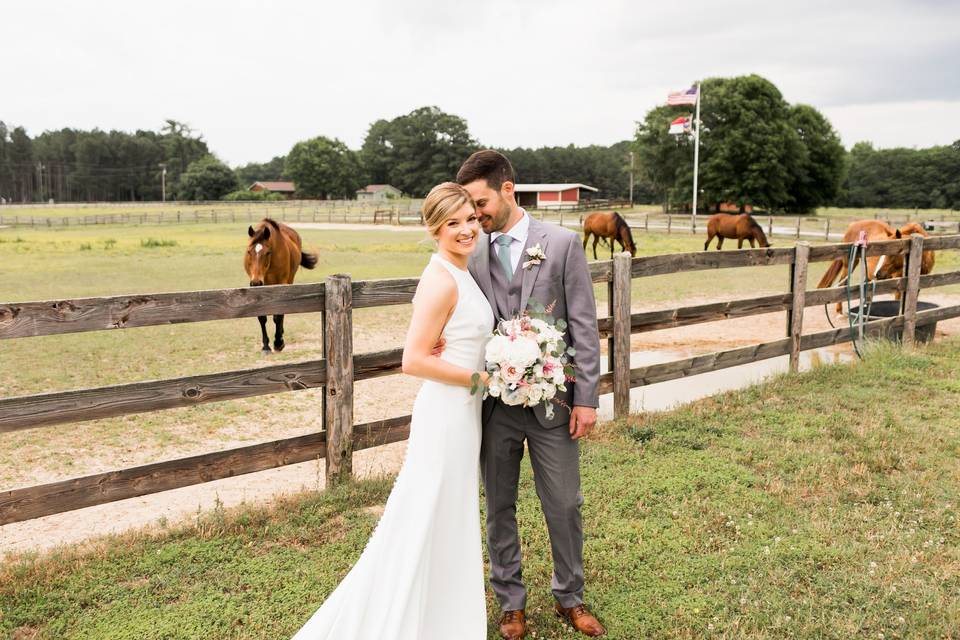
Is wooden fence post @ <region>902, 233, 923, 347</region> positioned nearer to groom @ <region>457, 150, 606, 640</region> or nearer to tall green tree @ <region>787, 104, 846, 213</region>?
groom @ <region>457, 150, 606, 640</region>

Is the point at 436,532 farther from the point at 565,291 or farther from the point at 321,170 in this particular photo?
the point at 321,170

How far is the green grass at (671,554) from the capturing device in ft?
10.3

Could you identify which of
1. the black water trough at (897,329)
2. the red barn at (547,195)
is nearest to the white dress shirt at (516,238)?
the black water trough at (897,329)

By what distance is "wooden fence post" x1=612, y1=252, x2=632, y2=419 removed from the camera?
584 cm

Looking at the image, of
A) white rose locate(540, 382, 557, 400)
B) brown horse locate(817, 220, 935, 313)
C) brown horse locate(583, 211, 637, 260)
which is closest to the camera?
white rose locate(540, 382, 557, 400)

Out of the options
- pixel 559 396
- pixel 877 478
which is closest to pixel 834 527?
pixel 877 478

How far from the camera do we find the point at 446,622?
9.30 feet

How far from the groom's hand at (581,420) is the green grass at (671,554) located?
2.95 ft

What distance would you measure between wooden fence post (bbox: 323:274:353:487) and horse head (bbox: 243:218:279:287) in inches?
222

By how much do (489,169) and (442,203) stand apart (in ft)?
0.89

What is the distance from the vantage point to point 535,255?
292 centimetres

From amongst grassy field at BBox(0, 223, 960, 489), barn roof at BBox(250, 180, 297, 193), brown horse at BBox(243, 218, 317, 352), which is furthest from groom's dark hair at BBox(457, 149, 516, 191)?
barn roof at BBox(250, 180, 297, 193)

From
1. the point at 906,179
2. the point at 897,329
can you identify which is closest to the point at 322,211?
the point at 897,329

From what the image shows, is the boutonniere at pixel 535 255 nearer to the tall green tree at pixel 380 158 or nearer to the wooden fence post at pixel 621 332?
the wooden fence post at pixel 621 332
